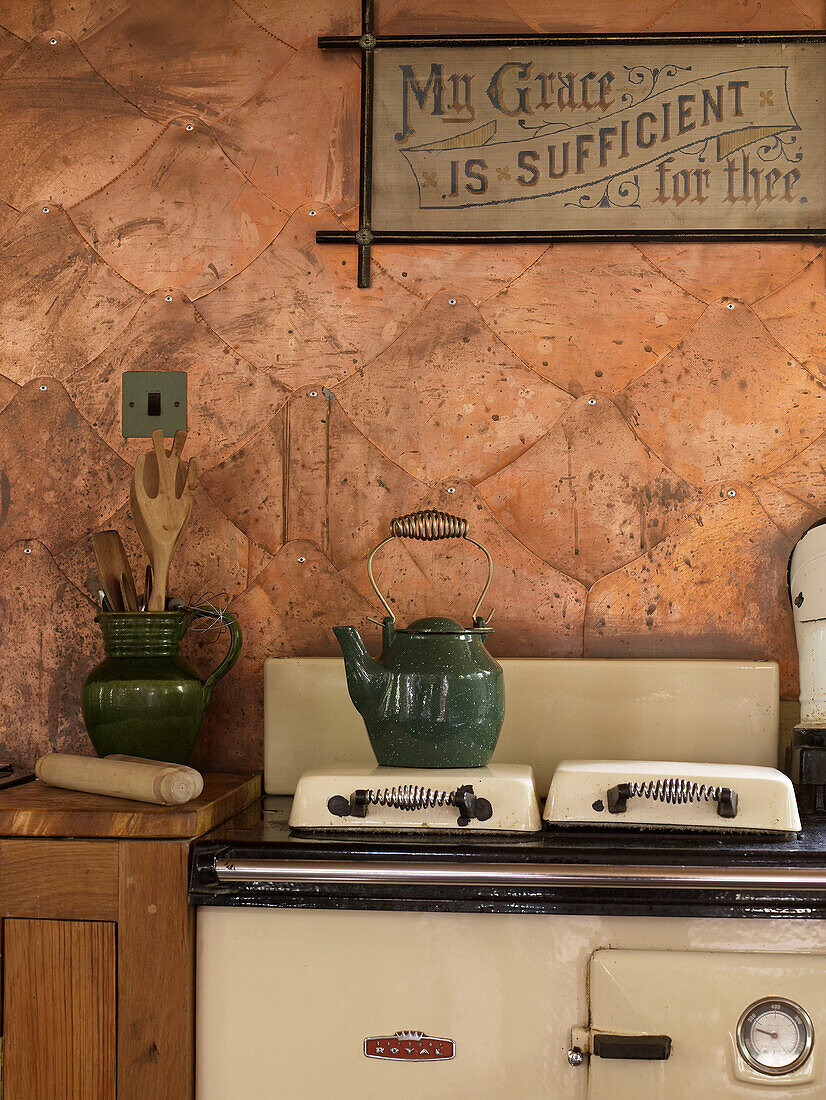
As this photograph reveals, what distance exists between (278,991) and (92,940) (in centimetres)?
27

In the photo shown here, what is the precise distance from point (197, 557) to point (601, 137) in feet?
3.78

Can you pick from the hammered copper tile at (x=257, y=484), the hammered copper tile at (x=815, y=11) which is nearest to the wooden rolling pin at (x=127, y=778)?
the hammered copper tile at (x=257, y=484)

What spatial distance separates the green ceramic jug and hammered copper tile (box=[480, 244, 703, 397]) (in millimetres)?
859

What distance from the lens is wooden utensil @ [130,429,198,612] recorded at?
168cm

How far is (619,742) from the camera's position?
1.71 meters

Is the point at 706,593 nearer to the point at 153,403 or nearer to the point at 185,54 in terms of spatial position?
the point at 153,403

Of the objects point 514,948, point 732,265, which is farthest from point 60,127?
point 514,948

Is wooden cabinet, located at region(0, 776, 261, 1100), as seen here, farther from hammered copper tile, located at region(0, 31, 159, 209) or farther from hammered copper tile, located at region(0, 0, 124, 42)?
hammered copper tile, located at region(0, 0, 124, 42)

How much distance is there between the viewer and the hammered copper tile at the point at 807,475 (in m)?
1.81

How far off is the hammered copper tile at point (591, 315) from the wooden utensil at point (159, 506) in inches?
26.9

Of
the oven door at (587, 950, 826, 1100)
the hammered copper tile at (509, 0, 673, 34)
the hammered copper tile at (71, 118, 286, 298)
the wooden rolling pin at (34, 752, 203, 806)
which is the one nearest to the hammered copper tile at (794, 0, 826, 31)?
the hammered copper tile at (509, 0, 673, 34)

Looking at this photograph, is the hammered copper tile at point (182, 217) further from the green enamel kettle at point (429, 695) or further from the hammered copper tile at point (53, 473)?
the green enamel kettle at point (429, 695)

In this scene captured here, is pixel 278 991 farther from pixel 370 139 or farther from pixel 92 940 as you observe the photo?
pixel 370 139

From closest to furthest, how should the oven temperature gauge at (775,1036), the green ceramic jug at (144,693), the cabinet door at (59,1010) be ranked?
the oven temperature gauge at (775,1036) → the cabinet door at (59,1010) → the green ceramic jug at (144,693)
